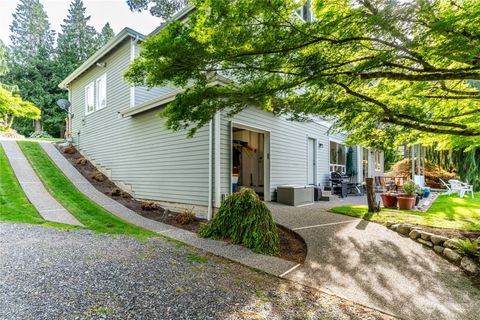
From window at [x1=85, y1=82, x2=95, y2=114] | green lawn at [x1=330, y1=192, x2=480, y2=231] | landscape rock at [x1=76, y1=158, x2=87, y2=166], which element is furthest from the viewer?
window at [x1=85, y1=82, x2=95, y2=114]

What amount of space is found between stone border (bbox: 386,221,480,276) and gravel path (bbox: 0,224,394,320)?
2.20 m

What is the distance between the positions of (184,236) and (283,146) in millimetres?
5319

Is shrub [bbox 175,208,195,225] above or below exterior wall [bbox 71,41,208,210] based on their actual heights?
below

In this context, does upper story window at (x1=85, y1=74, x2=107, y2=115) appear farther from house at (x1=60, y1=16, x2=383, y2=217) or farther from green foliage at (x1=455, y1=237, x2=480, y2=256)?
green foliage at (x1=455, y1=237, x2=480, y2=256)

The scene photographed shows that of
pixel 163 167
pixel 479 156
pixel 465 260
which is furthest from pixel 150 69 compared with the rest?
pixel 479 156

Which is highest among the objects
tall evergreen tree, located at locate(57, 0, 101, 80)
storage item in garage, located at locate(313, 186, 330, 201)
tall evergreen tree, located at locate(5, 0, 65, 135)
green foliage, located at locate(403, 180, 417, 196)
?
tall evergreen tree, located at locate(57, 0, 101, 80)

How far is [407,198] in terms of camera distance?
772cm

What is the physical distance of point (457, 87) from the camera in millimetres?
5355

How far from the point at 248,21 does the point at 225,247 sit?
12.5ft

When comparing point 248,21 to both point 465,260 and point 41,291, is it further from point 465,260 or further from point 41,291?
point 465,260

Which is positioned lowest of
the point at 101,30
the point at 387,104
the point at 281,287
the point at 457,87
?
the point at 281,287

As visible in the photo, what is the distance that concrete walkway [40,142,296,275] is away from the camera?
409 centimetres

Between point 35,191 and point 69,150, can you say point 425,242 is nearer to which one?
point 35,191

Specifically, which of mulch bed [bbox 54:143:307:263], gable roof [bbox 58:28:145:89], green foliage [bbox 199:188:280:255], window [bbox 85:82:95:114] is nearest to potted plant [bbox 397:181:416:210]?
mulch bed [bbox 54:143:307:263]
